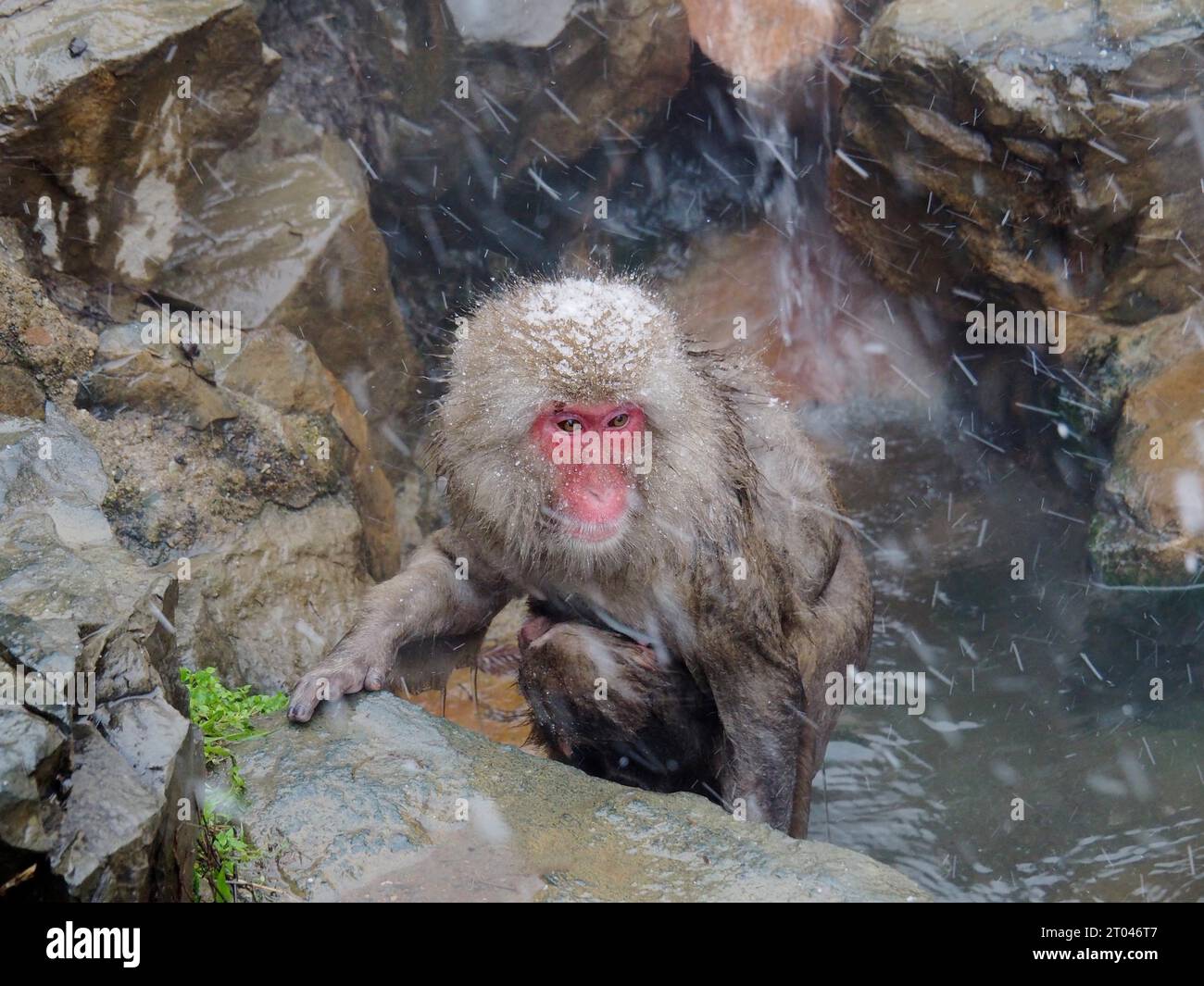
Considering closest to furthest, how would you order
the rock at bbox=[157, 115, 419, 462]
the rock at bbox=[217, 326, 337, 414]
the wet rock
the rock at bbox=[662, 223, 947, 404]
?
the rock at bbox=[217, 326, 337, 414] → the rock at bbox=[157, 115, 419, 462] → the wet rock → the rock at bbox=[662, 223, 947, 404]

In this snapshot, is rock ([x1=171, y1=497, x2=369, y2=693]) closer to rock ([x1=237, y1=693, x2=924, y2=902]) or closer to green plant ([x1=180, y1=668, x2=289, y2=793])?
green plant ([x1=180, y1=668, x2=289, y2=793])

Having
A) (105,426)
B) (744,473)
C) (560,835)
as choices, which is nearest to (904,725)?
(744,473)

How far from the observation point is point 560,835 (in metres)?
3.40

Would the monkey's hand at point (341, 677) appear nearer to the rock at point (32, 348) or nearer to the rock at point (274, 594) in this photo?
the rock at point (274, 594)

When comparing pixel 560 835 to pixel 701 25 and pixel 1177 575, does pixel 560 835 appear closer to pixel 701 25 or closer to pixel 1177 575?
pixel 1177 575

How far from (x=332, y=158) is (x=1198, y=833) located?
5.57m

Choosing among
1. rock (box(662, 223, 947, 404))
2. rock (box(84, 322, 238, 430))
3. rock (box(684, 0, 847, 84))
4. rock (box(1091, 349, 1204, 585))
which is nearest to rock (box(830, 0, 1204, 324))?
rock (box(1091, 349, 1204, 585))

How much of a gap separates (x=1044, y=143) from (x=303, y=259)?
392cm

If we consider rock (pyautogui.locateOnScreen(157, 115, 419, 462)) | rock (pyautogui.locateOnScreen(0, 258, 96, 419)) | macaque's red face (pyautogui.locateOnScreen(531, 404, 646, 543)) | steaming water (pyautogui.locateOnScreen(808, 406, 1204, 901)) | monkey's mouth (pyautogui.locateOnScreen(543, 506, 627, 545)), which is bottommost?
steaming water (pyautogui.locateOnScreen(808, 406, 1204, 901))

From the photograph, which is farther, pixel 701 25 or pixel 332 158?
pixel 701 25

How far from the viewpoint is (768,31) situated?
8.01 m

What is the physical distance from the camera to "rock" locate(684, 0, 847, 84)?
26.1 feet

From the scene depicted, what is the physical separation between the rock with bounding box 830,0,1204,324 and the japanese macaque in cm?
278
